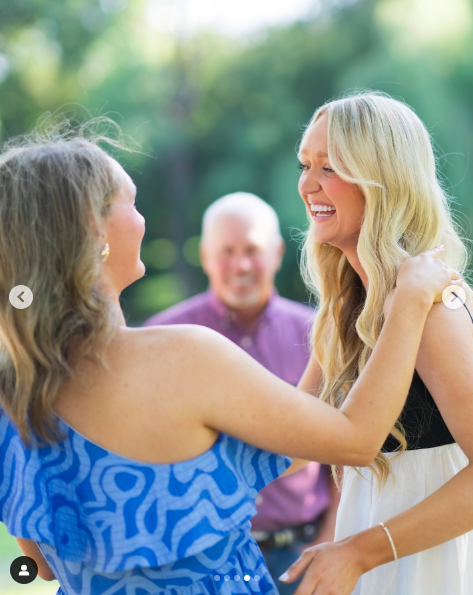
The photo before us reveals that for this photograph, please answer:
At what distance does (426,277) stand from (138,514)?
2.63 feet

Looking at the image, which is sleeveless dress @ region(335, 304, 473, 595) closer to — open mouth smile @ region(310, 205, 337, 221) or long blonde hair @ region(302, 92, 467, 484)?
long blonde hair @ region(302, 92, 467, 484)

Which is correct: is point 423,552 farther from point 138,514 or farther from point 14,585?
point 14,585

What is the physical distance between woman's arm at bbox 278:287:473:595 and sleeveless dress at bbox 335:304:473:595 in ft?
0.53

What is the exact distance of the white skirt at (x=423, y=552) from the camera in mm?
1701

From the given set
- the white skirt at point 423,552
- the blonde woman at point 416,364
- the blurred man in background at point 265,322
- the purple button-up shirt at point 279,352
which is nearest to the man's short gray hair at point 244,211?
the blurred man in background at point 265,322

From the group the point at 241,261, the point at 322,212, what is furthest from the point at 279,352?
the point at 322,212

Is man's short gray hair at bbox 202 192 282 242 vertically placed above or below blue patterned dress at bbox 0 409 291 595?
above

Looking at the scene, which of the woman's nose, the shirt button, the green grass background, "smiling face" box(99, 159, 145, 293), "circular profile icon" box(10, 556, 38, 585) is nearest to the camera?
"smiling face" box(99, 159, 145, 293)

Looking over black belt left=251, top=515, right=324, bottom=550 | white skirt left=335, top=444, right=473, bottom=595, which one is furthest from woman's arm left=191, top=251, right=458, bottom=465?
black belt left=251, top=515, right=324, bottom=550

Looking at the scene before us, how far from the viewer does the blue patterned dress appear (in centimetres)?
132

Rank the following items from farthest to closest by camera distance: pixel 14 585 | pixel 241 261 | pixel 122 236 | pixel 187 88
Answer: pixel 187 88 → pixel 14 585 → pixel 241 261 → pixel 122 236

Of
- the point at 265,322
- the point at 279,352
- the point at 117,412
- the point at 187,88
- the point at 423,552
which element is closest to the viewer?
the point at 117,412

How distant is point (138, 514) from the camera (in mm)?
1330

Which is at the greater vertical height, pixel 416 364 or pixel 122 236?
pixel 122 236
